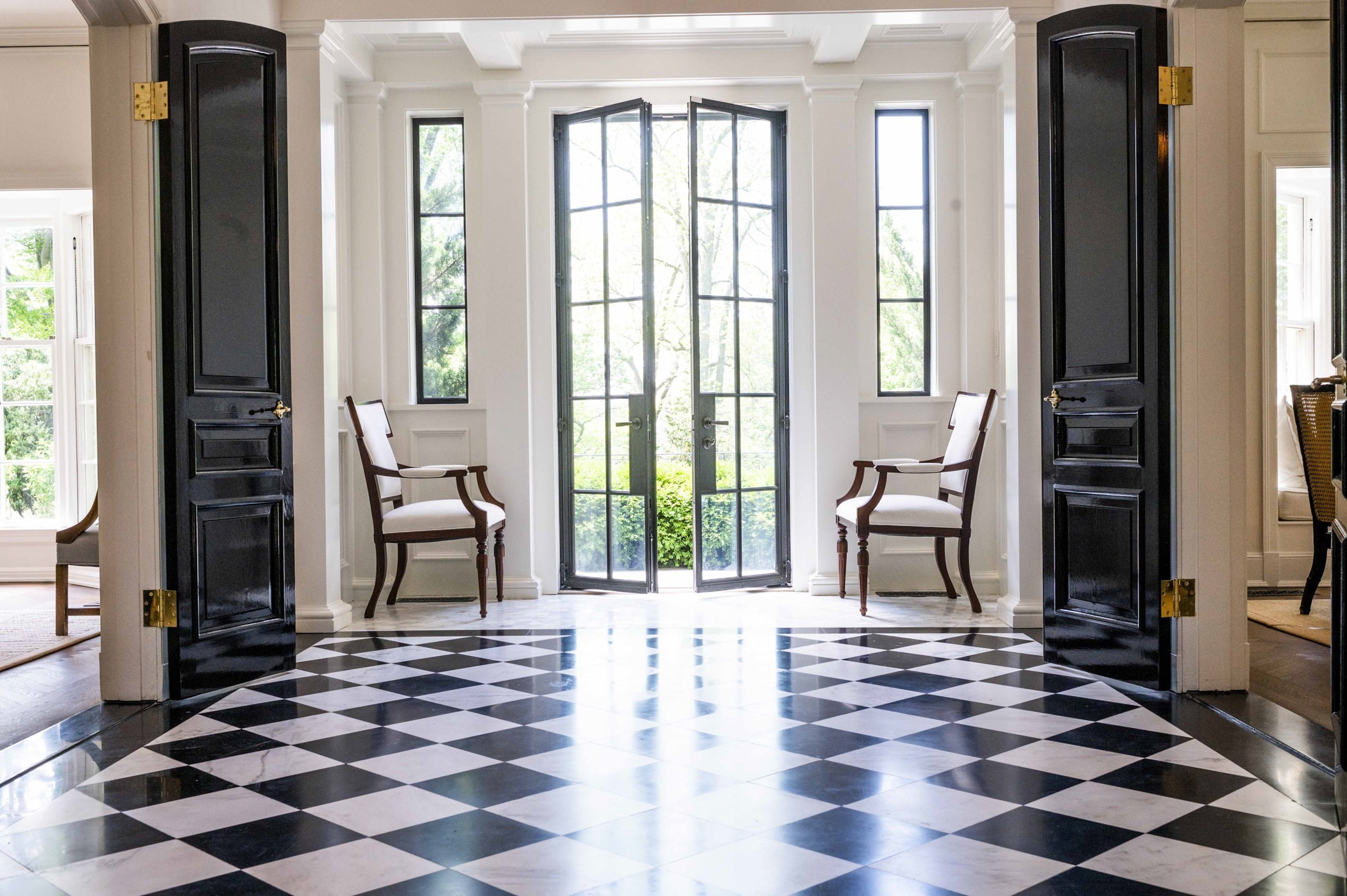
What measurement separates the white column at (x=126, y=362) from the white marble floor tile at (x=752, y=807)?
223 cm

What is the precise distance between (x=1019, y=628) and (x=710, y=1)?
3220 mm

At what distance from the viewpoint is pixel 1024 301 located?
4836 millimetres

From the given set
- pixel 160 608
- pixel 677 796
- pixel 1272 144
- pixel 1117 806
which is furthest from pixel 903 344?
pixel 160 608

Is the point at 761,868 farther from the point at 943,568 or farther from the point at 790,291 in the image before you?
the point at 790,291

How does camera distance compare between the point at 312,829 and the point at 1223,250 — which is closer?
the point at 312,829

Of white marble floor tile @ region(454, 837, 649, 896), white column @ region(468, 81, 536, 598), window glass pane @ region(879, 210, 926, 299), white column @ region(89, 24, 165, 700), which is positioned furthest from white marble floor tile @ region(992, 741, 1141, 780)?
window glass pane @ region(879, 210, 926, 299)

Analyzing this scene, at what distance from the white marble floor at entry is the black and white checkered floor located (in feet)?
3.39

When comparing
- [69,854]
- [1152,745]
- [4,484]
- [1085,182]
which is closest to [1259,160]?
[1085,182]

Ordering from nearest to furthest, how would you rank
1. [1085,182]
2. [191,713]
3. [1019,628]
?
[191,713]
[1085,182]
[1019,628]

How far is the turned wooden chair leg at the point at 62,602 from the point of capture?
5.08m

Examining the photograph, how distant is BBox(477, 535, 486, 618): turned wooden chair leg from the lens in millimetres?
5465

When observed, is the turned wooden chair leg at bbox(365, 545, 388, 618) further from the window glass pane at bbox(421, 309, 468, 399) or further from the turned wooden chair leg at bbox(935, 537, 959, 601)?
the turned wooden chair leg at bbox(935, 537, 959, 601)

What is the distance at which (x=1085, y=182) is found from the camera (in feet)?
13.1

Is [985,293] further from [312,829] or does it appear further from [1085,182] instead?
[312,829]
